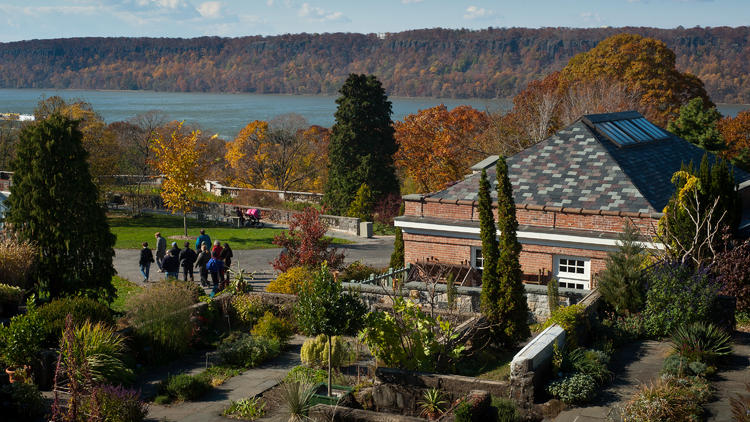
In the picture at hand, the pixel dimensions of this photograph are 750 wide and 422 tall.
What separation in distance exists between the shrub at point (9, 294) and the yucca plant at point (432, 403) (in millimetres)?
10253

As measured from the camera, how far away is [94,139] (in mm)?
45625

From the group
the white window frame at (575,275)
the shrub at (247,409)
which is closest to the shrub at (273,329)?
the shrub at (247,409)

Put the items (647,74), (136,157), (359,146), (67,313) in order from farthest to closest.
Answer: (136,157)
(647,74)
(359,146)
(67,313)

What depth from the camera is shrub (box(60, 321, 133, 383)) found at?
Answer: 14.4 metres

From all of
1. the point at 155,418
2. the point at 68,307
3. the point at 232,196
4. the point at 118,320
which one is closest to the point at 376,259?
the point at 118,320

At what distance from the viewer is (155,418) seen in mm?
13602

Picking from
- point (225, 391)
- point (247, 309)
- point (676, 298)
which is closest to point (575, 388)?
point (676, 298)

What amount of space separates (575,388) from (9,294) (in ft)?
41.6

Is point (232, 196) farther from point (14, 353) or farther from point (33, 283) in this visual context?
point (14, 353)

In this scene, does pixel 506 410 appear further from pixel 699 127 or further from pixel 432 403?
pixel 699 127

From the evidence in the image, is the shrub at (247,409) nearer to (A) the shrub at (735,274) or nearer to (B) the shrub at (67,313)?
(B) the shrub at (67,313)

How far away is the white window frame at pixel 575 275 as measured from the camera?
21844mm

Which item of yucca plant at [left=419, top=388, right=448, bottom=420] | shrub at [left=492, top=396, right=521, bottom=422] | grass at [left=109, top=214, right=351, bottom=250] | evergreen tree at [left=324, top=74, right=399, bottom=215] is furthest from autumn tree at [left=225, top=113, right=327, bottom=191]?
shrub at [left=492, top=396, right=521, bottom=422]

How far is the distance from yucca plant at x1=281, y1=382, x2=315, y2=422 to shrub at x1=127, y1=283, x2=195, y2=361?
4.40m
